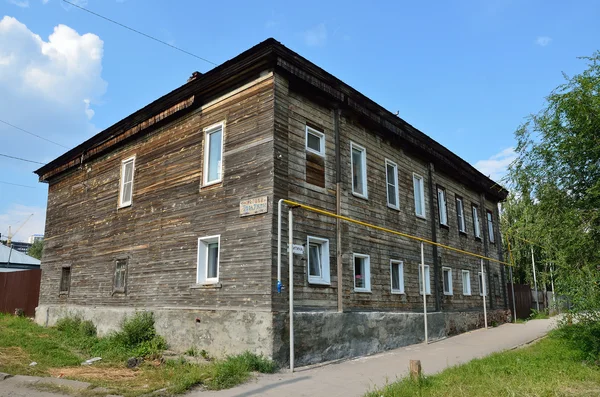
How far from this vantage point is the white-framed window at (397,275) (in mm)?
15281

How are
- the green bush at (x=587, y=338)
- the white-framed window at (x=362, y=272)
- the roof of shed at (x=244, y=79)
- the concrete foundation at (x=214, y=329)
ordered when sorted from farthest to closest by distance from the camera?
1. the white-framed window at (x=362, y=272)
2. the roof of shed at (x=244, y=79)
3. the green bush at (x=587, y=338)
4. the concrete foundation at (x=214, y=329)

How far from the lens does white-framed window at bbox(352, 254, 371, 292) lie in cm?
1359

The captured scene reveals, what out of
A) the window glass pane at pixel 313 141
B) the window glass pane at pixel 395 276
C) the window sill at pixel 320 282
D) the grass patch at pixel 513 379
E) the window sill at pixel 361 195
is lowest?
the grass patch at pixel 513 379

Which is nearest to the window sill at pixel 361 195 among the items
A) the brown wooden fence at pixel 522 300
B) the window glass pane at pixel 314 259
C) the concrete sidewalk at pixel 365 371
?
the window glass pane at pixel 314 259

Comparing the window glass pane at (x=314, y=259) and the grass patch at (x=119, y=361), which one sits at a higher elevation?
the window glass pane at (x=314, y=259)

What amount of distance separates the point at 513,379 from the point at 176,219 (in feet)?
31.4

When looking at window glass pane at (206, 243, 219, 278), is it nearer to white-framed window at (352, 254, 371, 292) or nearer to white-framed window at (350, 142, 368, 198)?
white-framed window at (352, 254, 371, 292)

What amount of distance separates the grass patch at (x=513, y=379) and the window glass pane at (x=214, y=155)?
7457 millimetres

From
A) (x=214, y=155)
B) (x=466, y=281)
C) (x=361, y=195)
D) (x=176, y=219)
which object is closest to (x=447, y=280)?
(x=466, y=281)

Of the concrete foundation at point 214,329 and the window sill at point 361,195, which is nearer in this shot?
the concrete foundation at point 214,329

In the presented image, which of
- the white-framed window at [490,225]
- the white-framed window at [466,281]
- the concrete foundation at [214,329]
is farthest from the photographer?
the white-framed window at [490,225]

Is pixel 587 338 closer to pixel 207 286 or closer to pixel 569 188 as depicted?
pixel 569 188

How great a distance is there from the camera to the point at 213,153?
13.2 m

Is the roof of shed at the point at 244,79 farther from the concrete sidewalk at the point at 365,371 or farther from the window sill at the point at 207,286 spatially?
the concrete sidewalk at the point at 365,371
